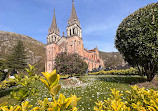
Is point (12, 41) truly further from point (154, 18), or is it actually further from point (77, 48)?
point (154, 18)

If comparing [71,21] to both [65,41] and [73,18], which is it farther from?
[65,41]

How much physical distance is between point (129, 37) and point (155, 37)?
5.19 feet

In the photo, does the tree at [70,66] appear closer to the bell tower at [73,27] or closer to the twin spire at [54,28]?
the bell tower at [73,27]

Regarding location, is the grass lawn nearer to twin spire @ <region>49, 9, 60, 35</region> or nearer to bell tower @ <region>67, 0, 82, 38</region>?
bell tower @ <region>67, 0, 82, 38</region>

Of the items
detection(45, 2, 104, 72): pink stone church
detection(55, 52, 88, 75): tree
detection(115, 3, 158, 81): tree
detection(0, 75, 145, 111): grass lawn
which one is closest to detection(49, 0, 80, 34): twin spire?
detection(45, 2, 104, 72): pink stone church

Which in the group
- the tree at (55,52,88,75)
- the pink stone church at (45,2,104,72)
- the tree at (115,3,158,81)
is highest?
the pink stone church at (45,2,104,72)

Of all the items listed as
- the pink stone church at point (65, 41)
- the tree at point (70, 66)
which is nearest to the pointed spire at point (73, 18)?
the pink stone church at point (65, 41)

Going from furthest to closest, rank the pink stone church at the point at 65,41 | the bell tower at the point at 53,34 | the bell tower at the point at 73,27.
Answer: the bell tower at the point at 53,34 < the bell tower at the point at 73,27 < the pink stone church at the point at 65,41

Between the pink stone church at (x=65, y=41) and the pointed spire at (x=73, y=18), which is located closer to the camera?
the pink stone church at (x=65, y=41)

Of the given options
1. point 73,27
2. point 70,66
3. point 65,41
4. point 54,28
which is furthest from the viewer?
point 54,28

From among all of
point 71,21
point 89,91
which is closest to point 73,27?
point 71,21

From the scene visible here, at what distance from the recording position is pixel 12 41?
68688mm

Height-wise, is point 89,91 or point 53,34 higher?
point 53,34

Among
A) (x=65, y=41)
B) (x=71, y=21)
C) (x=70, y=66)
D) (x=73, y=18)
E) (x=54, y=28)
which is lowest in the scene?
(x=70, y=66)
